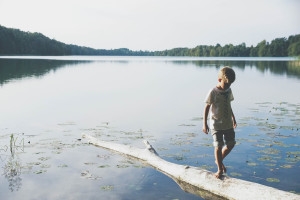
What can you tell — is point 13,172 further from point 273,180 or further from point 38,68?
point 38,68

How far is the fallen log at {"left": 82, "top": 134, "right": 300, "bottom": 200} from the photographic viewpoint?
675 centimetres

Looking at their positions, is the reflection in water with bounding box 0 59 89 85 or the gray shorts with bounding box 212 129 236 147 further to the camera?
the reflection in water with bounding box 0 59 89 85

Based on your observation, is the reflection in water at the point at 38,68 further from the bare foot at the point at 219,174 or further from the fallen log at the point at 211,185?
the bare foot at the point at 219,174

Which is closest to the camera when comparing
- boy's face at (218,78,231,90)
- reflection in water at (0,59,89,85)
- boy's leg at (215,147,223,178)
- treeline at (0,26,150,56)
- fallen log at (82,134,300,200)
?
fallen log at (82,134,300,200)

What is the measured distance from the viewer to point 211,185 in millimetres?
7676

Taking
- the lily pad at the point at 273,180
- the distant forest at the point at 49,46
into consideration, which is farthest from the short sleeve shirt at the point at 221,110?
the distant forest at the point at 49,46

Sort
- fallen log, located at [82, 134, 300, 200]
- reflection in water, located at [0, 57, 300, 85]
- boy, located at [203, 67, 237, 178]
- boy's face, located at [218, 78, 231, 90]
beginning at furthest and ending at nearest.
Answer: reflection in water, located at [0, 57, 300, 85]
boy, located at [203, 67, 237, 178]
boy's face, located at [218, 78, 231, 90]
fallen log, located at [82, 134, 300, 200]

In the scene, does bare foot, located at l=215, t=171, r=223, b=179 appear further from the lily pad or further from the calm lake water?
the lily pad

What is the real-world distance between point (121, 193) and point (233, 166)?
3429 mm

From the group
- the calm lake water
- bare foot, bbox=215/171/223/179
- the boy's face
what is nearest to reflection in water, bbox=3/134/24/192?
the calm lake water

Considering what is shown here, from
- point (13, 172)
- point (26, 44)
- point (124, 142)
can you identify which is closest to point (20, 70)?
point (124, 142)

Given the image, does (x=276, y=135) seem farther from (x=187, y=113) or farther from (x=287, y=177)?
(x=187, y=113)

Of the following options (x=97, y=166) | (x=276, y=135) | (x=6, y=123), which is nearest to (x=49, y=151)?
(x=97, y=166)

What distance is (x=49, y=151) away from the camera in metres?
11.3
